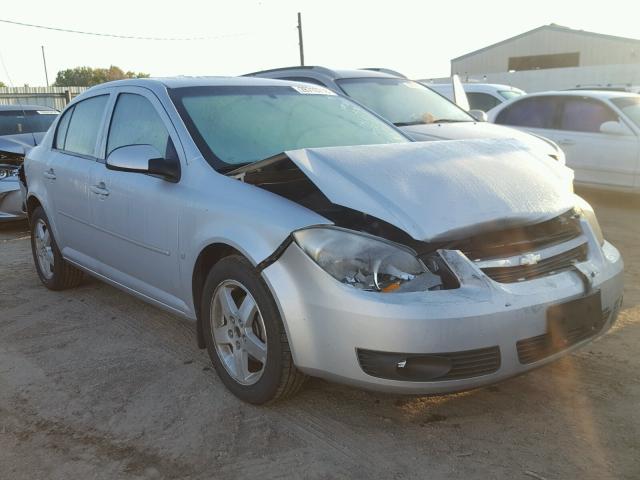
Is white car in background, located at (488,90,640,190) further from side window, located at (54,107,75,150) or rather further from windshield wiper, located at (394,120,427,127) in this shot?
side window, located at (54,107,75,150)

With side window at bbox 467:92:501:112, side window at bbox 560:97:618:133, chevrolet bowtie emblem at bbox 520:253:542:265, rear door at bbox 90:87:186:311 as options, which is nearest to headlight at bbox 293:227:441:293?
chevrolet bowtie emblem at bbox 520:253:542:265

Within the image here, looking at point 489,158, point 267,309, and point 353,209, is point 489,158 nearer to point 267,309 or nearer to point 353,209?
point 353,209

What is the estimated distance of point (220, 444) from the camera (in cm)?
275

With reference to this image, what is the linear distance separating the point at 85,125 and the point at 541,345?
11.5ft

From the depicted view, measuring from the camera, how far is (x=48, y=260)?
5.25m

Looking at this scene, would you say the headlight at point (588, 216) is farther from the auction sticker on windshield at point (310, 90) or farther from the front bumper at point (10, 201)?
the front bumper at point (10, 201)

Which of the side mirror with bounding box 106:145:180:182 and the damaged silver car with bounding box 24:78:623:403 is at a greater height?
the side mirror with bounding box 106:145:180:182

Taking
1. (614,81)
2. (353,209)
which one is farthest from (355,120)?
(614,81)

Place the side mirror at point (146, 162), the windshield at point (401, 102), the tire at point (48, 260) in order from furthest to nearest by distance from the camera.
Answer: the windshield at point (401, 102), the tire at point (48, 260), the side mirror at point (146, 162)

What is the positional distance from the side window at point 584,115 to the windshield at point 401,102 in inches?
80.4

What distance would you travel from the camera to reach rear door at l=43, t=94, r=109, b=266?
4.36 meters

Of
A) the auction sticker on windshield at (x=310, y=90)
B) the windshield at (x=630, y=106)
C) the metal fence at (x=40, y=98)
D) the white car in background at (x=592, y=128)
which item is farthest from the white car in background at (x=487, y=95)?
the metal fence at (x=40, y=98)

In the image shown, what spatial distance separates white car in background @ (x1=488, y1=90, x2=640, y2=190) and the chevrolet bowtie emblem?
5.89 m

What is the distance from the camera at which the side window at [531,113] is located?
8805mm
